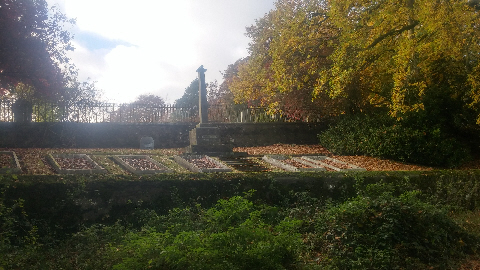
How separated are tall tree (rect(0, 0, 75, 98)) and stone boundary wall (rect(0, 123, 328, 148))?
7.24 ft

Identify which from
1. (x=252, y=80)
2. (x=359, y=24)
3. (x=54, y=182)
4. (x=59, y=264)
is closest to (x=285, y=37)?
(x=359, y=24)

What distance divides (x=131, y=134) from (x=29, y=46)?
21.3 ft

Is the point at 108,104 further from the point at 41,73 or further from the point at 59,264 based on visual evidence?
the point at 59,264

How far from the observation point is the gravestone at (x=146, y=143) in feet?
63.1

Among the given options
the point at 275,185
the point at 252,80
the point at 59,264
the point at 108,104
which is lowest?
the point at 59,264

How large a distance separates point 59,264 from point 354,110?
16.8m

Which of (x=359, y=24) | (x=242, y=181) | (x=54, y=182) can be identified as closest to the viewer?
(x=54, y=182)

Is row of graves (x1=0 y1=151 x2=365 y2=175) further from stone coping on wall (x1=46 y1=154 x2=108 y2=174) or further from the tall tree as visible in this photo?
the tall tree

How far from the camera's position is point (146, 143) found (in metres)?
19.3

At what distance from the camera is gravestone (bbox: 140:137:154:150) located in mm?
19219

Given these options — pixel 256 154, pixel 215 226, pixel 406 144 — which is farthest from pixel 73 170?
pixel 406 144

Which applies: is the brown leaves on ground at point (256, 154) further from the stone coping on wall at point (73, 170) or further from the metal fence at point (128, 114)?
the metal fence at point (128, 114)

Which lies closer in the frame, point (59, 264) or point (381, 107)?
point (59, 264)

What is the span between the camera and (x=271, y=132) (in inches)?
860
